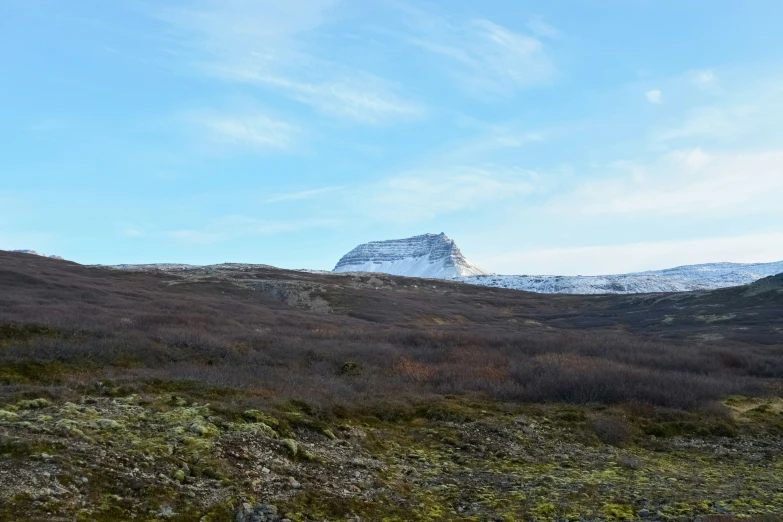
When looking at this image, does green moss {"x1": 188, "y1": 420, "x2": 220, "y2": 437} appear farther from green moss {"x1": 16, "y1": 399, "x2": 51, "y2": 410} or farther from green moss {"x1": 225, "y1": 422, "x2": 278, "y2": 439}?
green moss {"x1": 16, "y1": 399, "x2": 51, "y2": 410}

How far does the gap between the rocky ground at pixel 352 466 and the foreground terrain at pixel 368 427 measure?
43 mm

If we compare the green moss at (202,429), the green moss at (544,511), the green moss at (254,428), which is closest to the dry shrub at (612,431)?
the green moss at (544,511)

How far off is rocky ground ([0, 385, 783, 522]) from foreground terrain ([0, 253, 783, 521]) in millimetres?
43

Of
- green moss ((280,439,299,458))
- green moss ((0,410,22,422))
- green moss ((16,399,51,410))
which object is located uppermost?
green moss ((0,410,22,422))

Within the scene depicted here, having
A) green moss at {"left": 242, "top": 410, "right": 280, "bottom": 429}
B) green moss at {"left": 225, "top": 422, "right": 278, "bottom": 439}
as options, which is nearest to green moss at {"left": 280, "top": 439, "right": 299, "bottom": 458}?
green moss at {"left": 225, "top": 422, "right": 278, "bottom": 439}

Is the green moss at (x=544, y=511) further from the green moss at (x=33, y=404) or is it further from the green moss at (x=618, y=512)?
the green moss at (x=33, y=404)

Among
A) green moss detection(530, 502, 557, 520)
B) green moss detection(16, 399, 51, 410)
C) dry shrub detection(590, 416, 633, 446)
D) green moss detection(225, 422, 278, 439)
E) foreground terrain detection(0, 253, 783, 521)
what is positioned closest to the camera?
foreground terrain detection(0, 253, 783, 521)

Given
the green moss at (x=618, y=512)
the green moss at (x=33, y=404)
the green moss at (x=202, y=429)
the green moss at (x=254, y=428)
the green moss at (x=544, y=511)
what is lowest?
the green moss at (x=618, y=512)

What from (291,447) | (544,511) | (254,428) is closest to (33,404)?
(254,428)

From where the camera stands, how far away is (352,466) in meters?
10.3

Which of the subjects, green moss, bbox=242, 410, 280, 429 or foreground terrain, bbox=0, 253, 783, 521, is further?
green moss, bbox=242, 410, 280, 429

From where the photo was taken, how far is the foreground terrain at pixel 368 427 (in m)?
8.12

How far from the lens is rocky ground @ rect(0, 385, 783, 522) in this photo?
7562mm

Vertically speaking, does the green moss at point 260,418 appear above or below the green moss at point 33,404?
below
